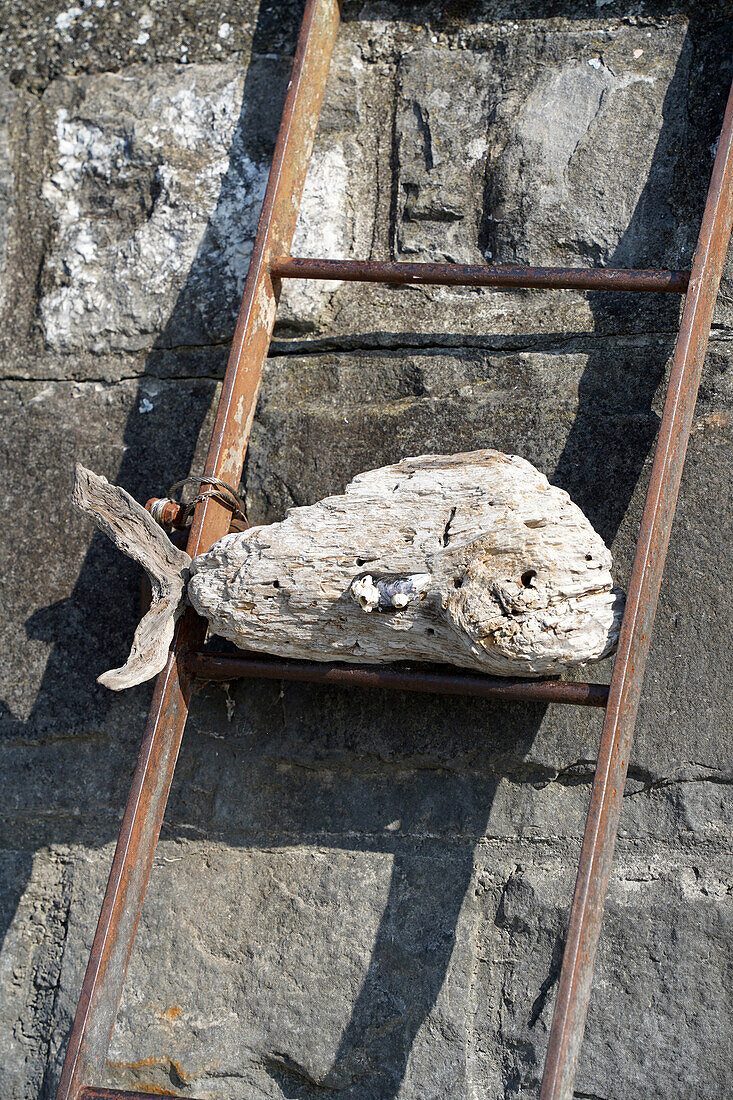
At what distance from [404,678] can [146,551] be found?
1.37ft

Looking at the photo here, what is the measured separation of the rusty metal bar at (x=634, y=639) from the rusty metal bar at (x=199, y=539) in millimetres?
574

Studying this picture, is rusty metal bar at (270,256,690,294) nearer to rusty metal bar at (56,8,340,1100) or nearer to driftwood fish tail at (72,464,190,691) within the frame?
rusty metal bar at (56,8,340,1100)

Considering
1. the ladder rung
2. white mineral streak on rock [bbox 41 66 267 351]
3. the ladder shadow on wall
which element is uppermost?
white mineral streak on rock [bbox 41 66 267 351]

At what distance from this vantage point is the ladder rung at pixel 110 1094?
1.13 m

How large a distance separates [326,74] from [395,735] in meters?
1.21

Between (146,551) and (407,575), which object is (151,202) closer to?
(146,551)

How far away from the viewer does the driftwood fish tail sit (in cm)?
133

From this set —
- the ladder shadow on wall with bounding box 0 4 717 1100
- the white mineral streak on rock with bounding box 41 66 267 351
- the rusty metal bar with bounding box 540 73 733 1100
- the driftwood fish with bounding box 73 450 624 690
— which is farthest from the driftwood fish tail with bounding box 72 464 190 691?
the rusty metal bar with bounding box 540 73 733 1100

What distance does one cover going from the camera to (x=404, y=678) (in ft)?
4.26

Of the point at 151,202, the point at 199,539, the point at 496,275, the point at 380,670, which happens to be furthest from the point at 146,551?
the point at 151,202

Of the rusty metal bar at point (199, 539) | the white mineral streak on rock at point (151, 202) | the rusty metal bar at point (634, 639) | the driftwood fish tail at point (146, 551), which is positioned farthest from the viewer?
the white mineral streak on rock at point (151, 202)

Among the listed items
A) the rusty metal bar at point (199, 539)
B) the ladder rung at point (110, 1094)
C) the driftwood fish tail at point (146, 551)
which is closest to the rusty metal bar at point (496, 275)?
the rusty metal bar at point (199, 539)

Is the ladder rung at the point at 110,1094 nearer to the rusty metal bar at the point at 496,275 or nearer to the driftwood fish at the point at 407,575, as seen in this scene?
the driftwood fish at the point at 407,575

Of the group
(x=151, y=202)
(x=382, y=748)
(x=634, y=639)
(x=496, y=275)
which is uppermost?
(x=151, y=202)
